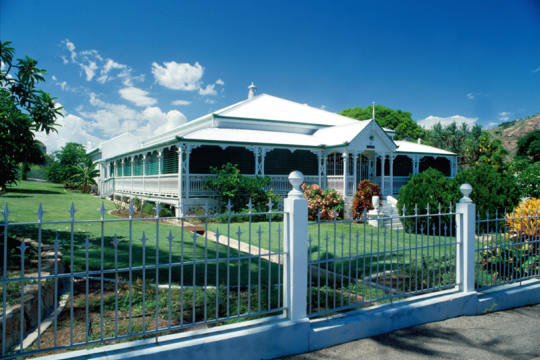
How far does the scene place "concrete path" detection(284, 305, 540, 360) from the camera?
4.19 meters

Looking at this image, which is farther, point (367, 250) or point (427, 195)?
point (427, 195)

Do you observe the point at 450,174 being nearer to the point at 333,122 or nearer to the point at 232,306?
the point at 333,122

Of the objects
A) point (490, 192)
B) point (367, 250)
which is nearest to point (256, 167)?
point (367, 250)

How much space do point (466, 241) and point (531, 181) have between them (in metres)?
11.8

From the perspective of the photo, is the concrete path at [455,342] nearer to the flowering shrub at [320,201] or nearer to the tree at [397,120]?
the flowering shrub at [320,201]

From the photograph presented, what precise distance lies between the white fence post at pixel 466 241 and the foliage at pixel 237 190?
35.9 feet

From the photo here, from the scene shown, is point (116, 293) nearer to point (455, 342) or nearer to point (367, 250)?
point (455, 342)

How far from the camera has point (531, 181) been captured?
14688 mm

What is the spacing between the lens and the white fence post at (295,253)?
416 centimetres

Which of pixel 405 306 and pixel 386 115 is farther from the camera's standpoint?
pixel 386 115

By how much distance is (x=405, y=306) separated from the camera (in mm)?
4969

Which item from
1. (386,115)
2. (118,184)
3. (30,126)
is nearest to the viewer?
(30,126)

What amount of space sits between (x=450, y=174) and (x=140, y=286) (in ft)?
82.4

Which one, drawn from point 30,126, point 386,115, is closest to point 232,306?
point 30,126
